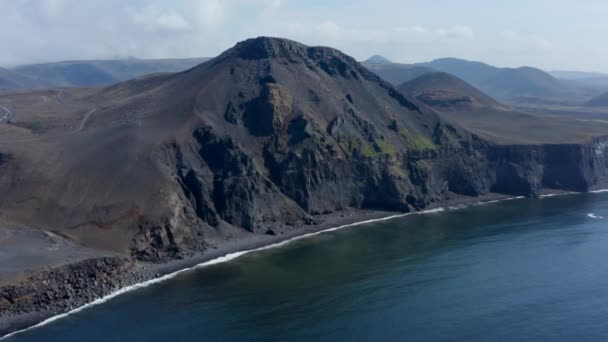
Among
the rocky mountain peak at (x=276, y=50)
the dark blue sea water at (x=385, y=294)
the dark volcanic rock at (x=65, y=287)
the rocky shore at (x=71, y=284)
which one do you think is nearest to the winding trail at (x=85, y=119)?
the rocky mountain peak at (x=276, y=50)

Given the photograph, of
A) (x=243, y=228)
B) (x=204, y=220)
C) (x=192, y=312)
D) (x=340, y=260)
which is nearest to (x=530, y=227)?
(x=340, y=260)

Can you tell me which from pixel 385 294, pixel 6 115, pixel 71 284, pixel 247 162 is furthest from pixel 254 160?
pixel 6 115

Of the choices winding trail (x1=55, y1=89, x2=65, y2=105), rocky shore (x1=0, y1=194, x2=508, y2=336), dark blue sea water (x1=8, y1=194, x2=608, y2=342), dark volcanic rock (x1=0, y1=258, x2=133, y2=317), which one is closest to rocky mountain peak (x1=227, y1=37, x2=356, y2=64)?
winding trail (x1=55, y1=89, x2=65, y2=105)

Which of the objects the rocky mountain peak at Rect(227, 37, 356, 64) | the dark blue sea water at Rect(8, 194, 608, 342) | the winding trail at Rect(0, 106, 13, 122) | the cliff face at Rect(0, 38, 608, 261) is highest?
the rocky mountain peak at Rect(227, 37, 356, 64)

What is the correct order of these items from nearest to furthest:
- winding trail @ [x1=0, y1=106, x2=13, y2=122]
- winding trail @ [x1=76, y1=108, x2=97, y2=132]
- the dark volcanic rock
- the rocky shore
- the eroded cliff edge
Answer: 1. the rocky shore
2. the dark volcanic rock
3. the eroded cliff edge
4. winding trail @ [x1=76, y1=108, x2=97, y2=132]
5. winding trail @ [x1=0, y1=106, x2=13, y2=122]

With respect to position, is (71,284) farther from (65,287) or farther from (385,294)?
(385,294)

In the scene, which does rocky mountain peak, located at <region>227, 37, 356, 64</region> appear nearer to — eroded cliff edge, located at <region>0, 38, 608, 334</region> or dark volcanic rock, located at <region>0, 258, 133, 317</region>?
eroded cliff edge, located at <region>0, 38, 608, 334</region>

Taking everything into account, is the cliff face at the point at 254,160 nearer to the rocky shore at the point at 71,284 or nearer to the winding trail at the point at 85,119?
the winding trail at the point at 85,119
